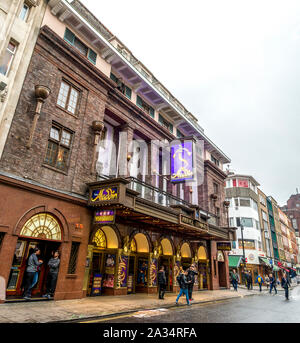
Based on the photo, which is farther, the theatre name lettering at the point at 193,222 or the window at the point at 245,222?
the window at the point at 245,222

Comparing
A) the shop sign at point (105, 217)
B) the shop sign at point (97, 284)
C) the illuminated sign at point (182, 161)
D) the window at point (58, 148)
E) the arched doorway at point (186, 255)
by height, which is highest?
the illuminated sign at point (182, 161)

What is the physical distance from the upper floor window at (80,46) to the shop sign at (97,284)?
40.7ft

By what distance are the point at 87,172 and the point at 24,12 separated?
27.6 ft

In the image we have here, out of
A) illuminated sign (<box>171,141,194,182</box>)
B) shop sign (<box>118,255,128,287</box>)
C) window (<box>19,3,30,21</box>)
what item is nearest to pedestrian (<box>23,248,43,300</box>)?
shop sign (<box>118,255,128,287</box>)

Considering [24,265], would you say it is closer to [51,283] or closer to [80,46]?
[51,283]

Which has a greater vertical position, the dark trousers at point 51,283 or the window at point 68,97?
the window at point 68,97

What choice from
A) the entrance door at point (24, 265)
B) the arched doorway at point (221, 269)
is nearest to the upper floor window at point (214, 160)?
the arched doorway at point (221, 269)

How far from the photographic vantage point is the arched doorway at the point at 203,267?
22.1 metres

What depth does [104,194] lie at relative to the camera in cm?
1147

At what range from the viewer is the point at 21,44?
11305 mm

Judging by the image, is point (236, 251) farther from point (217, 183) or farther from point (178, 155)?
point (178, 155)

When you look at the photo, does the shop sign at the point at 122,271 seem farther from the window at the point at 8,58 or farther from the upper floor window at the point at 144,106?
the upper floor window at the point at 144,106

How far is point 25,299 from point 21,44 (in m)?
11.0

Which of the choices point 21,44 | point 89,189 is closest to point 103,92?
point 21,44
